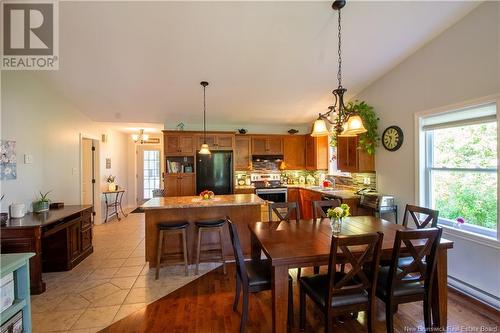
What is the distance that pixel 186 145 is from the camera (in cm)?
545

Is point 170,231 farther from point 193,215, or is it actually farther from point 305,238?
point 305,238

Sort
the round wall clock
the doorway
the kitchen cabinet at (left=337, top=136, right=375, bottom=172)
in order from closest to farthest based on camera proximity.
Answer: the round wall clock, the kitchen cabinet at (left=337, top=136, right=375, bottom=172), the doorway

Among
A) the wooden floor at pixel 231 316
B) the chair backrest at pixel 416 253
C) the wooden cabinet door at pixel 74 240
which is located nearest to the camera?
the chair backrest at pixel 416 253

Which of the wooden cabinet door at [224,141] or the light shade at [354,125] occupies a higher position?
the wooden cabinet door at [224,141]

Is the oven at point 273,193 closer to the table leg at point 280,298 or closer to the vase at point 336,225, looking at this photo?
the vase at point 336,225

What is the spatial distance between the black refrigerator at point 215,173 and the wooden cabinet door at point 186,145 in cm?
23

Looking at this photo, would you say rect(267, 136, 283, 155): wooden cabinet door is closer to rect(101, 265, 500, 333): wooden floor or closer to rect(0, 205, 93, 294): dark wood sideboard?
rect(101, 265, 500, 333): wooden floor

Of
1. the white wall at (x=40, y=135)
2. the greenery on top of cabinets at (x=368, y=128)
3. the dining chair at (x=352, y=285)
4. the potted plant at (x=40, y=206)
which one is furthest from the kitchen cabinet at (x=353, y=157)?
the white wall at (x=40, y=135)

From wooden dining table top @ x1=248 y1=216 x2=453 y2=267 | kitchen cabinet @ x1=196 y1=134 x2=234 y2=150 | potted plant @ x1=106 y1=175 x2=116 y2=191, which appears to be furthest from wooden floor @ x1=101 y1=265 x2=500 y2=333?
potted plant @ x1=106 y1=175 x2=116 y2=191

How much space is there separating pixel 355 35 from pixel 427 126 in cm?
163

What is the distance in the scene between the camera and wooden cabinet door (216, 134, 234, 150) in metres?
5.58

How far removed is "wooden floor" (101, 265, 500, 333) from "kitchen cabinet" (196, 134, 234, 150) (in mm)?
3473

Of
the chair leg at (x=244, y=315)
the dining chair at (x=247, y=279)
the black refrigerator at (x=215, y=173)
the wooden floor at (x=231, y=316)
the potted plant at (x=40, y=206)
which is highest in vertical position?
the black refrigerator at (x=215, y=173)

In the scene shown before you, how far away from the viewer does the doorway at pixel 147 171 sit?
801cm
